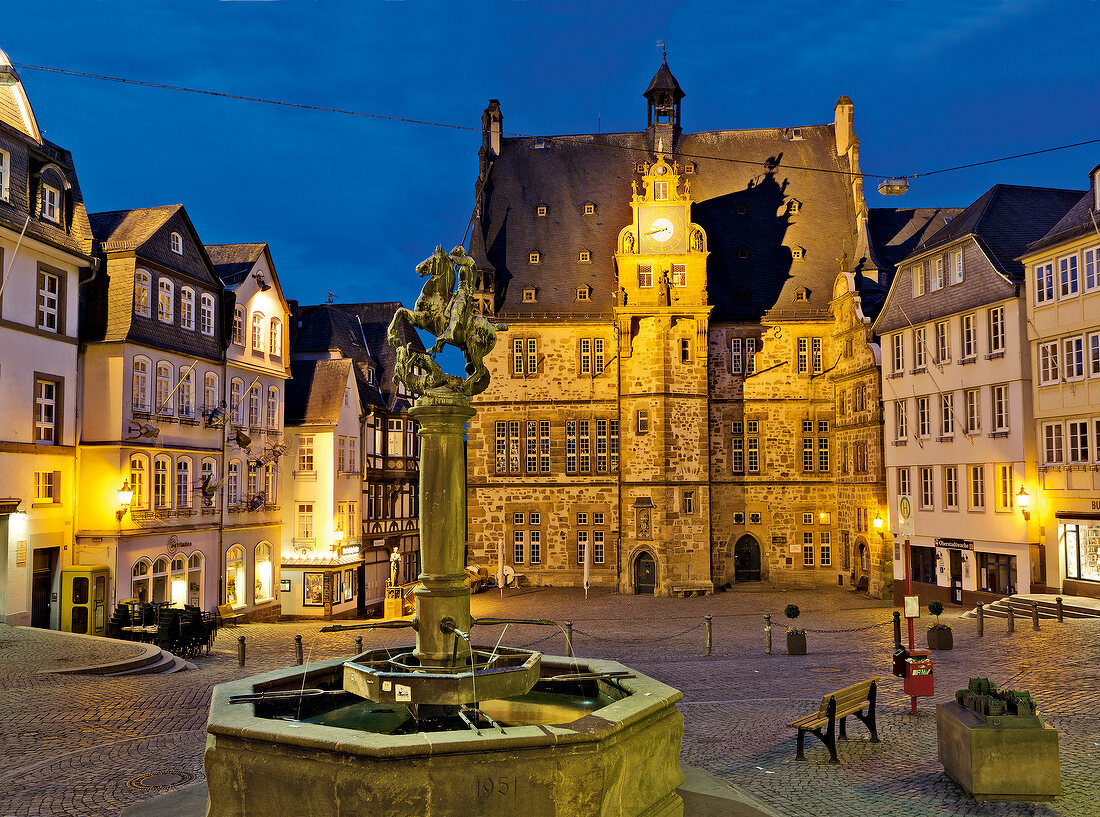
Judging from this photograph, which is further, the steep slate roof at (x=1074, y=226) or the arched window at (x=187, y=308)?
the arched window at (x=187, y=308)

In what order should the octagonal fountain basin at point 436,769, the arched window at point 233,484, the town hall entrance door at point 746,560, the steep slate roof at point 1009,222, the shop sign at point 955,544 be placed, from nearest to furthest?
1. the octagonal fountain basin at point 436,769
2. the steep slate roof at point 1009,222
3. the shop sign at point 955,544
4. the arched window at point 233,484
5. the town hall entrance door at point 746,560

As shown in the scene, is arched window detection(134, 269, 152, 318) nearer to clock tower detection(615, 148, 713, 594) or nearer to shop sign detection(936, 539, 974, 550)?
clock tower detection(615, 148, 713, 594)

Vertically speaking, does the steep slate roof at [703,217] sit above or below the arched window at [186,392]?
above

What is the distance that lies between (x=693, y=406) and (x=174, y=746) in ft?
107

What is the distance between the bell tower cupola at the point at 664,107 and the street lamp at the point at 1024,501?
26429 millimetres

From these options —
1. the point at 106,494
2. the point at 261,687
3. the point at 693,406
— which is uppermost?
the point at 693,406

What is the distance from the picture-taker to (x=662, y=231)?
143ft

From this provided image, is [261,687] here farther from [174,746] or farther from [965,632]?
[965,632]

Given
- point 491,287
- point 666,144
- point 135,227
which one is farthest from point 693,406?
point 135,227

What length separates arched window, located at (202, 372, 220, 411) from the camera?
32656 millimetres

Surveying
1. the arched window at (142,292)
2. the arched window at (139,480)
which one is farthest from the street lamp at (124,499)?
the arched window at (142,292)

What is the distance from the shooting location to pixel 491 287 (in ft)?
151

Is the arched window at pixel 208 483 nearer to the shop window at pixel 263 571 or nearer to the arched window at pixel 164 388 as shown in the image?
the arched window at pixel 164 388

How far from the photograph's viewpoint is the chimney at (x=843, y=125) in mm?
49094
